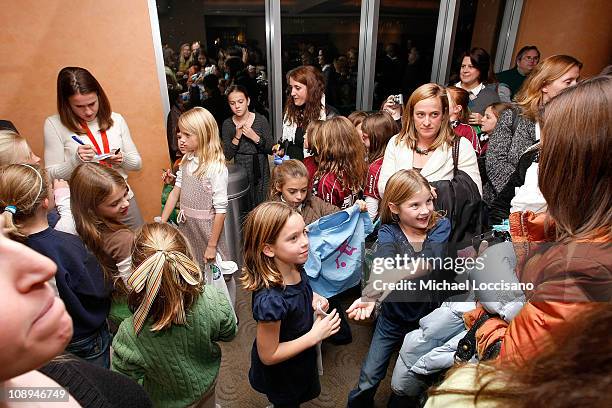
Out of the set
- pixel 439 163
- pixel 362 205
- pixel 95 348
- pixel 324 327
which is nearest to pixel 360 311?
pixel 324 327

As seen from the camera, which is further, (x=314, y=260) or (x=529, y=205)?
(x=314, y=260)

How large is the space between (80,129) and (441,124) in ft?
7.82

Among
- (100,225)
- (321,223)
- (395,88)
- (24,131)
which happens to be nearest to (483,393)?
(321,223)

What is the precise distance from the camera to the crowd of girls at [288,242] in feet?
2.07

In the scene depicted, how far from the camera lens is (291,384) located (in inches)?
64.5

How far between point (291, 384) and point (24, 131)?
3139 millimetres

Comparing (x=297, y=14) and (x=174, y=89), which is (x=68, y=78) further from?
(x=297, y=14)

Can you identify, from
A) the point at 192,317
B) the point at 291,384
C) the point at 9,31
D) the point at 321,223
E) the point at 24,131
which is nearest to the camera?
Result: the point at 192,317

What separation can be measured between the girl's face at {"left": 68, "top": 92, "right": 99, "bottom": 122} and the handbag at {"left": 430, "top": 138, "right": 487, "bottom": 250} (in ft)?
7.38

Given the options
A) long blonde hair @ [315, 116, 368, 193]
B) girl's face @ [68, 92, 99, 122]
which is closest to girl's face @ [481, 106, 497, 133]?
long blonde hair @ [315, 116, 368, 193]

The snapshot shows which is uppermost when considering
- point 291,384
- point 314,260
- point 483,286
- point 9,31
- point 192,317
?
point 9,31

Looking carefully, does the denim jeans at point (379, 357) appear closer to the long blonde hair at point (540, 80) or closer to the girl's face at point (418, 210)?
the girl's face at point (418, 210)

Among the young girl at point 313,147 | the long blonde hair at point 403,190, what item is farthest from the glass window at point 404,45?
the long blonde hair at point 403,190

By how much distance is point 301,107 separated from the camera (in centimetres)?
321
